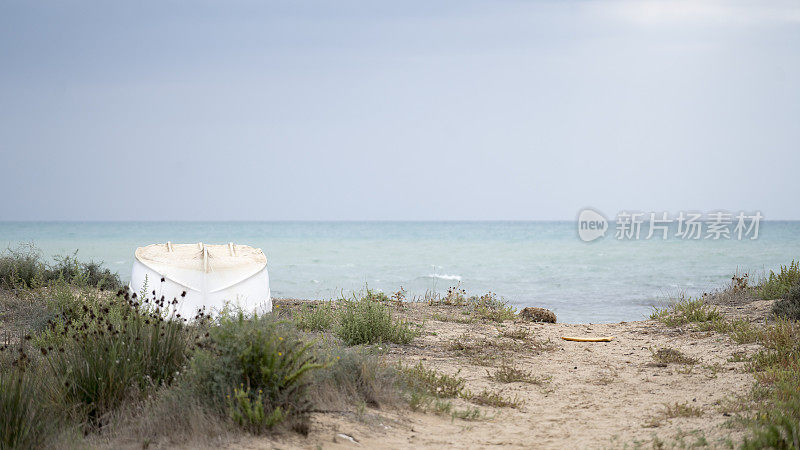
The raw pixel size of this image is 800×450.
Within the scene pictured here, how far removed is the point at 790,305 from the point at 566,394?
15.9 ft

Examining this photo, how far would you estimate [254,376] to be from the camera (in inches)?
164

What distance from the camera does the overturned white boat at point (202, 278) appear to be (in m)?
8.18

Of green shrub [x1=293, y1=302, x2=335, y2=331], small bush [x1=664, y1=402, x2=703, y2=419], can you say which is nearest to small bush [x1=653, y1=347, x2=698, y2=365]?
small bush [x1=664, y1=402, x2=703, y2=419]

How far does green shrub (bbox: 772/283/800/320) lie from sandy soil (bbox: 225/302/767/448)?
454 mm

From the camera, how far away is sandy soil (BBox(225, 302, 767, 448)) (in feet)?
14.3

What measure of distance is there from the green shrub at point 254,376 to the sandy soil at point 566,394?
0.21 m

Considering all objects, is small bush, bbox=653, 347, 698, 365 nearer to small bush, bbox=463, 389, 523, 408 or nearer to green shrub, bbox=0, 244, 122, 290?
small bush, bbox=463, 389, 523, 408

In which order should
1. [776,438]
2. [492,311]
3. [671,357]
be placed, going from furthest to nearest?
[492,311] → [671,357] → [776,438]

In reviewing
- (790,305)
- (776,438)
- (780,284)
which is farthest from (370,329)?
(780,284)

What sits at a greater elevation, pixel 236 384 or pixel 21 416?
pixel 236 384

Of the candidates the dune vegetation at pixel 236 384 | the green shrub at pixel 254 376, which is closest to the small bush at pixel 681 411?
the dune vegetation at pixel 236 384

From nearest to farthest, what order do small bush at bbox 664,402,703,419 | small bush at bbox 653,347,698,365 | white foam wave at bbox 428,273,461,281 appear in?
small bush at bbox 664,402,703,419 → small bush at bbox 653,347,698,365 → white foam wave at bbox 428,273,461,281

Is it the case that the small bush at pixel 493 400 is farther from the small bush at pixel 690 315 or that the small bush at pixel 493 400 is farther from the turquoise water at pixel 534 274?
the turquoise water at pixel 534 274

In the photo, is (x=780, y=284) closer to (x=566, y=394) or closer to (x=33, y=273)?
(x=566, y=394)
